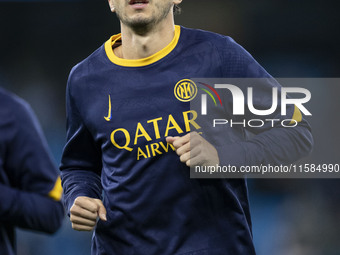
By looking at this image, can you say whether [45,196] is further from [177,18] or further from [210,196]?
[177,18]

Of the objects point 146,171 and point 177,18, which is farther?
point 177,18

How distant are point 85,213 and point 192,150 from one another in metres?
0.50

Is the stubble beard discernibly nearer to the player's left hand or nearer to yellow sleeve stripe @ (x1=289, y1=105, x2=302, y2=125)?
the player's left hand

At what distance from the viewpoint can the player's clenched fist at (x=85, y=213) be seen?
7.90 feet

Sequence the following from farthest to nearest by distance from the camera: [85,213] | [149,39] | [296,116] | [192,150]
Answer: [149,39]
[296,116]
[85,213]
[192,150]

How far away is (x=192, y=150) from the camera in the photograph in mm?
2248

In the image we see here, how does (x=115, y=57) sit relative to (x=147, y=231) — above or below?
above

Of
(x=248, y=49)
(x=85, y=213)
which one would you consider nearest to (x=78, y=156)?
(x=85, y=213)

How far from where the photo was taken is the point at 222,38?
266cm

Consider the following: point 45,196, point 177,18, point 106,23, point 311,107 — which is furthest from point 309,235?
point 45,196

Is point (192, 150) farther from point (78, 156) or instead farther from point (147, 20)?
point (78, 156)

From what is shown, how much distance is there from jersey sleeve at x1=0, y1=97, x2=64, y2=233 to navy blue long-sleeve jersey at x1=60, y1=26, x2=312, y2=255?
1.79 ft

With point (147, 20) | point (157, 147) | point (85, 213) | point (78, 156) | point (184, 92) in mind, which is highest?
point (147, 20)

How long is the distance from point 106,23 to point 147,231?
190 inches
